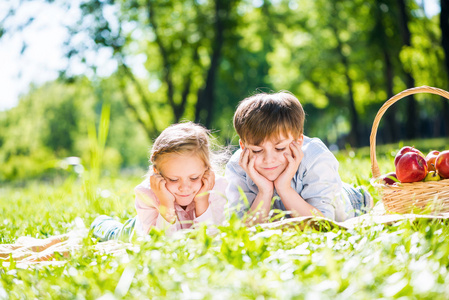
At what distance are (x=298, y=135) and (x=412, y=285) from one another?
1.93 metres

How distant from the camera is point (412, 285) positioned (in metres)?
1.49

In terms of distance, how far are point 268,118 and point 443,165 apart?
1.34 metres

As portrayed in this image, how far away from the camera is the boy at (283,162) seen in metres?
3.16

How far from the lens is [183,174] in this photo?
320 centimetres

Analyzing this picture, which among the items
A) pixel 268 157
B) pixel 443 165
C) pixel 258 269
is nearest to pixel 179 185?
pixel 268 157

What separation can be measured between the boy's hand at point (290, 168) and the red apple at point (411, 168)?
0.75 m

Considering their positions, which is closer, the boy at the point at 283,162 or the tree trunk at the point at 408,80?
the boy at the point at 283,162

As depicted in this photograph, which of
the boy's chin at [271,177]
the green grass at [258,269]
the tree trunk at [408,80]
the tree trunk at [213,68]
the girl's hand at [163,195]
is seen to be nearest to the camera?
the green grass at [258,269]

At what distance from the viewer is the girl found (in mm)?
3191

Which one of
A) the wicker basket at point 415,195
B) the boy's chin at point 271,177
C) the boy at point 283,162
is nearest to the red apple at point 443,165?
the wicker basket at point 415,195

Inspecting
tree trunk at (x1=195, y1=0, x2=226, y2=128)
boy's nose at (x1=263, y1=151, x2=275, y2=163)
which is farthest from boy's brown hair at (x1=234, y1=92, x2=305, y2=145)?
tree trunk at (x1=195, y1=0, x2=226, y2=128)

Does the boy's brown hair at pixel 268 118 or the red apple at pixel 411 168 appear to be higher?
the boy's brown hair at pixel 268 118

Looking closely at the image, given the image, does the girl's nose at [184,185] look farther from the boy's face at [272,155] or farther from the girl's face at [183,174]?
the boy's face at [272,155]

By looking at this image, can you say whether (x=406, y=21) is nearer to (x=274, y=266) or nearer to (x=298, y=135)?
(x=298, y=135)
